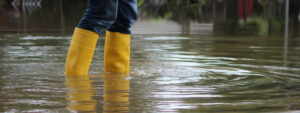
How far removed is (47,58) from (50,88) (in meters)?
1.83

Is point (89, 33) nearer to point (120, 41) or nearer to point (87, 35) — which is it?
point (87, 35)

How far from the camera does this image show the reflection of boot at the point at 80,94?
261 cm

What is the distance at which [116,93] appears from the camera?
9.95 feet

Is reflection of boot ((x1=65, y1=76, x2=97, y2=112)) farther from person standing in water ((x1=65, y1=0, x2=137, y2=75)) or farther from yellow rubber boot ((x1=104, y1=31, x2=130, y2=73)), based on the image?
yellow rubber boot ((x1=104, y1=31, x2=130, y2=73))

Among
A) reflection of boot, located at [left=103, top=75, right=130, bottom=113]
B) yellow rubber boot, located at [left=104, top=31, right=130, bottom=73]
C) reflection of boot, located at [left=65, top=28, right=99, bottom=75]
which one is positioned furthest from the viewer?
yellow rubber boot, located at [left=104, top=31, right=130, bottom=73]

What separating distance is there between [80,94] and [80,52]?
0.77 metres

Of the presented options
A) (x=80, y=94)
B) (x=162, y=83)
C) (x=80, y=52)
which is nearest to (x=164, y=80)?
(x=162, y=83)

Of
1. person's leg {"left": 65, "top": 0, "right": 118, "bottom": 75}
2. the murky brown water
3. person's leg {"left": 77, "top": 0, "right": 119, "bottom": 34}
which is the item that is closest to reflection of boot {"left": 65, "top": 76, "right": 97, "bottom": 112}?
the murky brown water

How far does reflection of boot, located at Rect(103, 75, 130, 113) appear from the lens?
261 cm

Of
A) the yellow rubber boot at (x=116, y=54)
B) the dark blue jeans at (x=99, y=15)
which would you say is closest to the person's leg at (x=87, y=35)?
the dark blue jeans at (x=99, y=15)

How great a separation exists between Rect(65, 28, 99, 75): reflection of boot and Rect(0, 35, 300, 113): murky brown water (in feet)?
0.31

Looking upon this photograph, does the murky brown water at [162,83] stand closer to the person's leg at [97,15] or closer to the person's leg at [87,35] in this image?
the person's leg at [87,35]

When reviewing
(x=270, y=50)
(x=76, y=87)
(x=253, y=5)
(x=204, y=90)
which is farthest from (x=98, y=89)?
(x=253, y=5)

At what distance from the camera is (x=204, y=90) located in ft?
10.3
